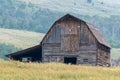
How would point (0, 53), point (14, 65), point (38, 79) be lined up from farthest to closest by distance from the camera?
point (0, 53), point (14, 65), point (38, 79)

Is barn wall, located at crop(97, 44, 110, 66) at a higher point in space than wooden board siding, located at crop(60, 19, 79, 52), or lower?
lower

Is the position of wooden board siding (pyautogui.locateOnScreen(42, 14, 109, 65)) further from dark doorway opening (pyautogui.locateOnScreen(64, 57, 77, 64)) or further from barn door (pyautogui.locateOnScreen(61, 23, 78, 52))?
dark doorway opening (pyautogui.locateOnScreen(64, 57, 77, 64))

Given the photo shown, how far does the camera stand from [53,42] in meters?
52.8

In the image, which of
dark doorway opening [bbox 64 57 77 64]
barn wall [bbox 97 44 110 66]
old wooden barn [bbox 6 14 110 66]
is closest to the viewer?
old wooden barn [bbox 6 14 110 66]

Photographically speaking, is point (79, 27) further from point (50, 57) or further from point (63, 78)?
point (63, 78)

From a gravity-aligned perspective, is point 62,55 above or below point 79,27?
below

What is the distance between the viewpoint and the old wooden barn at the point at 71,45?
5109cm

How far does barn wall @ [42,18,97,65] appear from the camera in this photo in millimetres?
51094

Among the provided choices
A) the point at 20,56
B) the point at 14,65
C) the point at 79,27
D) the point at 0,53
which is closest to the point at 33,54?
the point at 20,56

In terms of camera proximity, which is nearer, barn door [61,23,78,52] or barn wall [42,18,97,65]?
barn wall [42,18,97,65]

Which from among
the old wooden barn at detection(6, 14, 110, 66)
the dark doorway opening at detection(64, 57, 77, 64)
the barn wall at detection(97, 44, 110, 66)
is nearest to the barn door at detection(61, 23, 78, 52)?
the old wooden barn at detection(6, 14, 110, 66)

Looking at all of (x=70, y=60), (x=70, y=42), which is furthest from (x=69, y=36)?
(x=70, y=60)

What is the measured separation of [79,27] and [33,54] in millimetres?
6726

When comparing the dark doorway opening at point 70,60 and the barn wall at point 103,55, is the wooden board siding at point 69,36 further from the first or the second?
the barn wall at point 103,55
